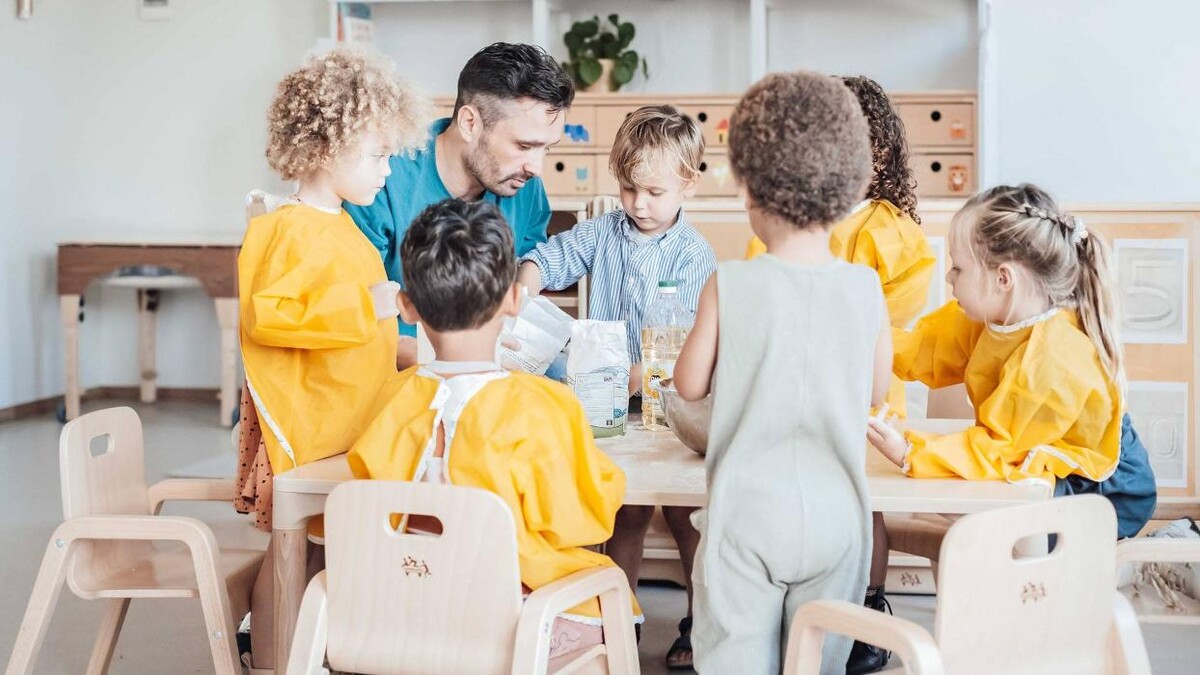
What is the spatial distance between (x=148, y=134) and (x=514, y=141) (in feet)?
12.6

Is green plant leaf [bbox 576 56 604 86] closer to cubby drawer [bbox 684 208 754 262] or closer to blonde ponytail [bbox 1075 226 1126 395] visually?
cubby drawer [bbox 684 208 754 262]

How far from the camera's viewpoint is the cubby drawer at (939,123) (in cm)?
470

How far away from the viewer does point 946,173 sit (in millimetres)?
4691

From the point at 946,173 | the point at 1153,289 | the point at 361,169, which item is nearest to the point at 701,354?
the point at 361,169

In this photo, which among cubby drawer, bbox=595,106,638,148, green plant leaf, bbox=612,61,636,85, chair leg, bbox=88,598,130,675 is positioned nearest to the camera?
chair leg, bbox=88,598,130,675

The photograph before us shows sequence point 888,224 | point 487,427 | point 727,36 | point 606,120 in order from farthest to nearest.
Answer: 1. point 727,36
2. point 606,120
3. point 888,224
4. point 487,427

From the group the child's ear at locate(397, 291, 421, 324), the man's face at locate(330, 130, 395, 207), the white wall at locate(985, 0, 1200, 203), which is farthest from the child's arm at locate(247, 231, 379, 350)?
the white wall at locate(985, 0, 1200, 203)

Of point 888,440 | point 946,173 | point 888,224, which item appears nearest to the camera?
point 888,440

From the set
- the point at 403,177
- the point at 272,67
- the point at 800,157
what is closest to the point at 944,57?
the point at 272,67

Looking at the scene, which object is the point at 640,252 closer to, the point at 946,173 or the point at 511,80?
the point at 511,80

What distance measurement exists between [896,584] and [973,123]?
250cm

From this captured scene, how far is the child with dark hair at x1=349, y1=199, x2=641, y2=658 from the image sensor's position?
4.67 feet

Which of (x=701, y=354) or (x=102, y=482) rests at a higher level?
(x=701, y=354)

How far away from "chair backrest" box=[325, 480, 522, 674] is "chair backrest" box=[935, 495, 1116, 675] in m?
0.45
